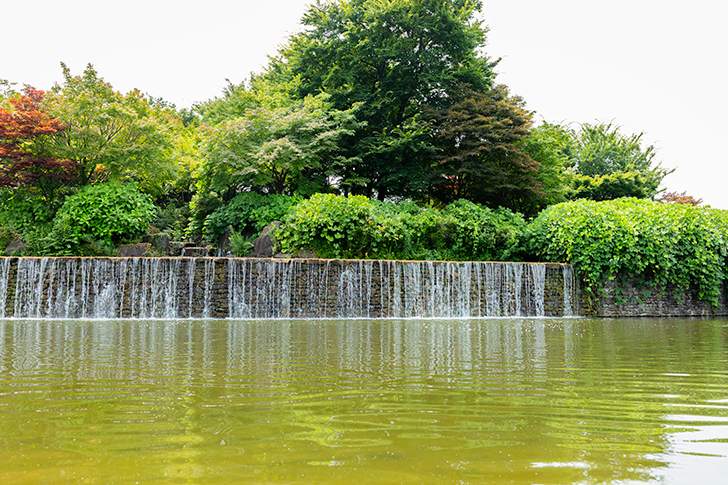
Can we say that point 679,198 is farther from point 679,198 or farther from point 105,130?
point 105,130

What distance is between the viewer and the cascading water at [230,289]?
34.2 ft

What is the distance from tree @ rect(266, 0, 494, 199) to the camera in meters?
17.1

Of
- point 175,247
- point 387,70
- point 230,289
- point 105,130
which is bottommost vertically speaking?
point 230,289

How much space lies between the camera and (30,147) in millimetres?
14523

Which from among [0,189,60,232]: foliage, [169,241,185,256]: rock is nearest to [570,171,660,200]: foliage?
[169,241,185,256]: rock

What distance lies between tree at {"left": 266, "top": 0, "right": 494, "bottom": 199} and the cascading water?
6.16 m

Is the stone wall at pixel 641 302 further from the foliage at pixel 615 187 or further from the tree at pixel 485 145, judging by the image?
the foliage at pixel 615 187

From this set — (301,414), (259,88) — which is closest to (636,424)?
(301,414)

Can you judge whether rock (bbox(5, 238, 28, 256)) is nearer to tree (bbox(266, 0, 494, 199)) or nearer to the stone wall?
tree (bbox(266, 0, 494, 199))

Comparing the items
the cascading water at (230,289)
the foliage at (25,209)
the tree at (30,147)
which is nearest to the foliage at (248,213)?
the cascading water at (230,289)

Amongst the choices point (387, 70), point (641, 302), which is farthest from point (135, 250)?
point (641, 302)

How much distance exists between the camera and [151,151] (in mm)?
15305

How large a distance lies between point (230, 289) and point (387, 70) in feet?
38.7

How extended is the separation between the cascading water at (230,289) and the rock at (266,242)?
2.79 m
